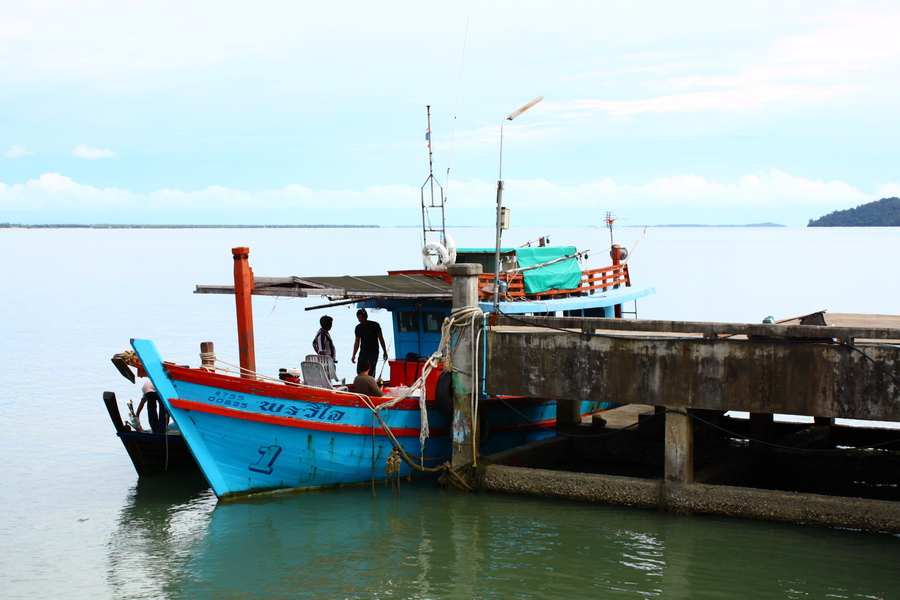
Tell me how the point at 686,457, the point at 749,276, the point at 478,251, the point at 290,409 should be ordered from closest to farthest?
the point at 686,457, the point at 290,409, the point at 478,251, the point at 749,276

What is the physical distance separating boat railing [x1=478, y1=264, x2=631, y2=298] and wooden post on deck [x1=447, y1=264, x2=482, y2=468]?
168 centimetres

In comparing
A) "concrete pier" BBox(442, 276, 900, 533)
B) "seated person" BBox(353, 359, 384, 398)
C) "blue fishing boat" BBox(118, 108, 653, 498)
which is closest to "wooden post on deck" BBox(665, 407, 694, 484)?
"concrete pier" BBox(442, 276, 900, 533)

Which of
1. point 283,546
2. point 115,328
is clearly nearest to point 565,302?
point 283,546

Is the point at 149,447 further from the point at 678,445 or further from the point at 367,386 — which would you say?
the point at 678,445

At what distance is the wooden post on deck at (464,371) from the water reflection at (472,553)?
87cm

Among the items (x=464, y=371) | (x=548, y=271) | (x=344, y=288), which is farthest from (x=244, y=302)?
(x=548, y=271)

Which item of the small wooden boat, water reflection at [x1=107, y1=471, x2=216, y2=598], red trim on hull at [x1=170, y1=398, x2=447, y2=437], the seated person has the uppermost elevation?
the seated person

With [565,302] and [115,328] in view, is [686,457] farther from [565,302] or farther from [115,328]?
[115,328]

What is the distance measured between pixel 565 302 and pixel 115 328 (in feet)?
107

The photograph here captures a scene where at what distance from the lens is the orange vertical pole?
13836mm

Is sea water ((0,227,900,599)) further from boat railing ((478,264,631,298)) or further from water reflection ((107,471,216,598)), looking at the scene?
boat railing ((478,264,631,298))

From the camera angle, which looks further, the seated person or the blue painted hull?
the seated person

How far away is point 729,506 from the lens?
474 inches

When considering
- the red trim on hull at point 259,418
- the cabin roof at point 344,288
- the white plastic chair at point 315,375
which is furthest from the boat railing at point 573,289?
the red trim on hull at point 259,418
